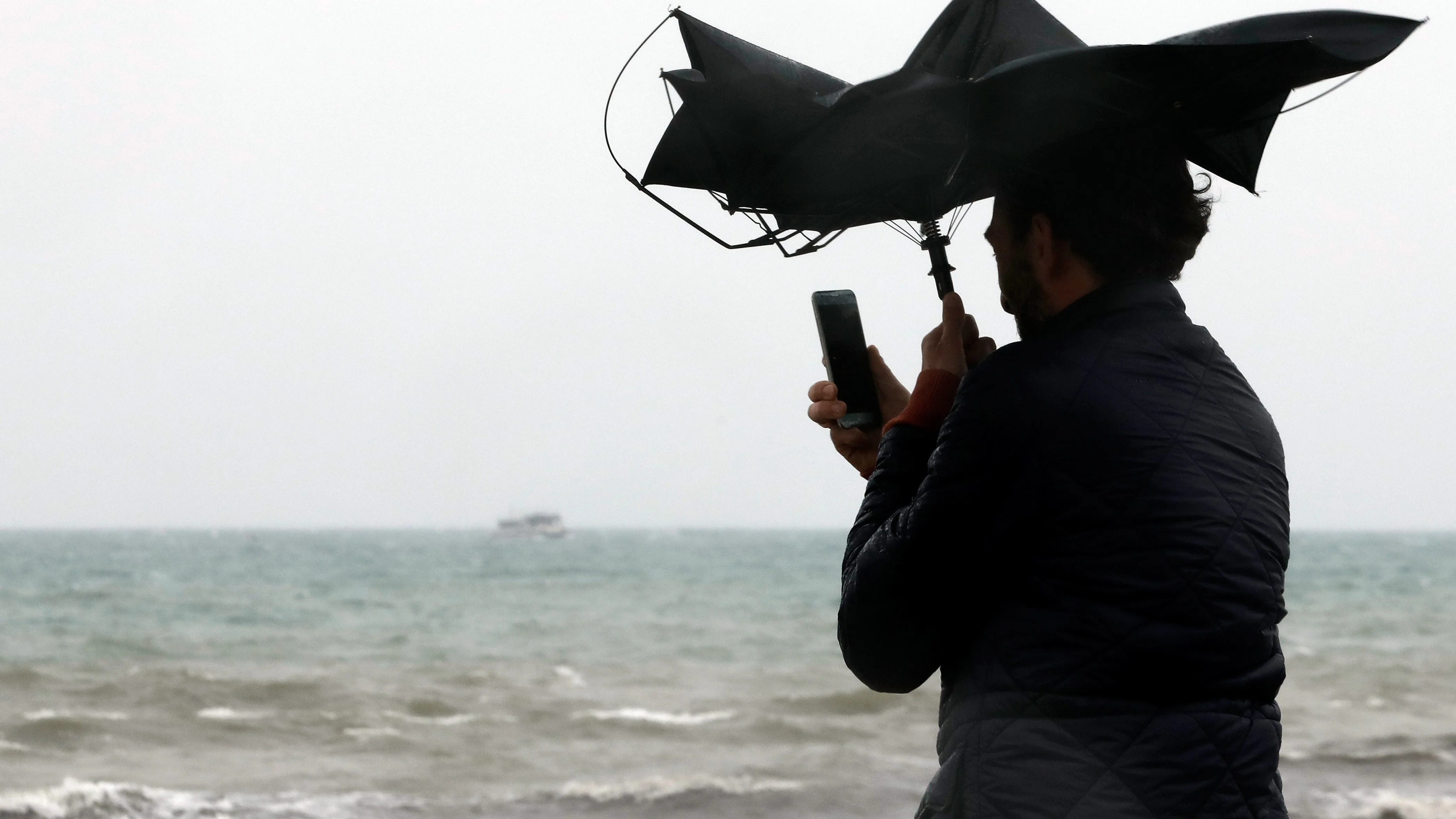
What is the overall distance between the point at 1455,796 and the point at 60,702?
12.5 m

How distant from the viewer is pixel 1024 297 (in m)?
1.53

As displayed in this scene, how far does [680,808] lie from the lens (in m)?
8.18

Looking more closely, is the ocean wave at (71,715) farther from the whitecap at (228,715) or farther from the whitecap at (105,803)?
the whitecap at (105,803)

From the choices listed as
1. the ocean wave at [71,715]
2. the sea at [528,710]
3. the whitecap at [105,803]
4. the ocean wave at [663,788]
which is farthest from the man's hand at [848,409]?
the ocean wave at [71,715]

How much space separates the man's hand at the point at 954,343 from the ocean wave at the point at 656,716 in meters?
10.3

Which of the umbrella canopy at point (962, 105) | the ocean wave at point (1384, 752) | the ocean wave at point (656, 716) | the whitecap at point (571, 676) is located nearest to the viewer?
the umbrella canopy at point (962, 105)

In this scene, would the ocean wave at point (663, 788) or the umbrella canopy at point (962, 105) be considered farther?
the ocean wave at point (663, 788)

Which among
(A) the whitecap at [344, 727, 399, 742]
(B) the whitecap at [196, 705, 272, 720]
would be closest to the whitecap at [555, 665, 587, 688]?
(A) the whitecap at [344, 727, 399, 742]

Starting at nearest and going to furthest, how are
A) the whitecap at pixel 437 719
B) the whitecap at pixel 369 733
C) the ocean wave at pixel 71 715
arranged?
1. the whitecap at pixel 369 733
2. the ocean wave at pixel 71 715
3. the whitecap at pixel 437 719

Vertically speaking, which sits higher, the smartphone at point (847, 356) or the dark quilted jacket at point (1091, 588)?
the smartphone at point (847, 356)

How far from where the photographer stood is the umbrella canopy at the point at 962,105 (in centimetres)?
141

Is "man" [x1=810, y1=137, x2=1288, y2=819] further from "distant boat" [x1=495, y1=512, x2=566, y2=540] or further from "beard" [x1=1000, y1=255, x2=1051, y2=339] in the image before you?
"distant boat" [x1=495, y1=512, x2=566, y2=540]

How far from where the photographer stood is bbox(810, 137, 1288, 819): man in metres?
1.31

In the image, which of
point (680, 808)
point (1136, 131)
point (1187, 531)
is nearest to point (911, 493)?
point (1187, 531)
